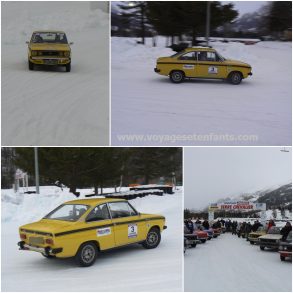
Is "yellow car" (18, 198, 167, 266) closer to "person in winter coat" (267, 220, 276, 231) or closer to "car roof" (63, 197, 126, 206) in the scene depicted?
"car roof" (63, 197, 126, 206)

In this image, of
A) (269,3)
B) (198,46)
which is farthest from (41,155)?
(269,3)

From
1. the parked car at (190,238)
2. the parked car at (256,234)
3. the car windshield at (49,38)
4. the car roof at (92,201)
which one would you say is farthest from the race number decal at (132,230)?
the car windshield at (49,38)

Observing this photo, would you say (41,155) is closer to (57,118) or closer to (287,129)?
(57,118)

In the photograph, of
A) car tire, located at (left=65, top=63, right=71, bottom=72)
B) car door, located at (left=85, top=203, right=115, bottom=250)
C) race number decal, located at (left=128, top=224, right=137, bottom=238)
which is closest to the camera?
car door, located at (left=85, top=203, right=115, bottom=250)

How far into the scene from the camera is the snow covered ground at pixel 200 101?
29.2ft

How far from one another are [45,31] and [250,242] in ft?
19.3

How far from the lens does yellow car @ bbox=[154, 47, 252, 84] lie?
955 centimetres

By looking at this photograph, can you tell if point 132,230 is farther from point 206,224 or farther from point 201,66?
point 201,66

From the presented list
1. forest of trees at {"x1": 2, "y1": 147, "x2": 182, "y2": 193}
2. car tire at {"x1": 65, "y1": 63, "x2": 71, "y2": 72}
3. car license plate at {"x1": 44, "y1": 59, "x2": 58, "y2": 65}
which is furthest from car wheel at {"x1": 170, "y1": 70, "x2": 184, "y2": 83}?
car license plate at {"x1": 44, "y1": 59, "x2": 58, "y2": 65}

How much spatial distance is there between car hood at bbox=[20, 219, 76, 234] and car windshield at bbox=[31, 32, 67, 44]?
12.1 feet

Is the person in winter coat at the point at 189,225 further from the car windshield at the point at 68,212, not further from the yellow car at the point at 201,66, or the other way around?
the yellow car at the point at 201,66

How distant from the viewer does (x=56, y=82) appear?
9.19m

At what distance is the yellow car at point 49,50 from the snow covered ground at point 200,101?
1.00 metres

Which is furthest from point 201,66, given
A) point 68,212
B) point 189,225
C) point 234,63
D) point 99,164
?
point 68,212
